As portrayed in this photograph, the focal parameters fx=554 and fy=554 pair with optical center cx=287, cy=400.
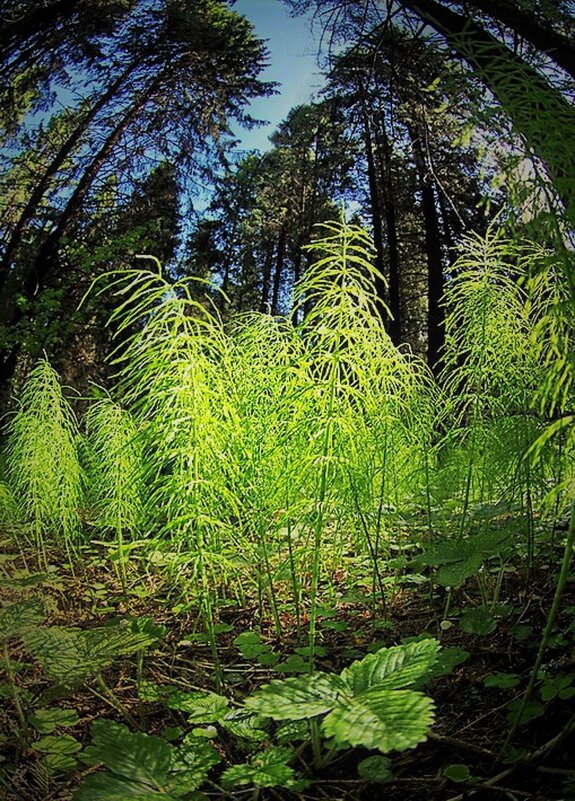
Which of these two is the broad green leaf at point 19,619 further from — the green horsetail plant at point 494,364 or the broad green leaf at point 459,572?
the green horsetail plant at point 494,364

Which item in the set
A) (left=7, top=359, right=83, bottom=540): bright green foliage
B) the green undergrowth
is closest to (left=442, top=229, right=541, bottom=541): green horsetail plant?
the green undergrowth

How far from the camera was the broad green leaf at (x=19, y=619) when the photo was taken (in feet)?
3.62

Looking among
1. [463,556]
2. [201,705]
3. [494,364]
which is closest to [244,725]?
[201,705]

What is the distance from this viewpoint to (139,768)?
2.72 feet

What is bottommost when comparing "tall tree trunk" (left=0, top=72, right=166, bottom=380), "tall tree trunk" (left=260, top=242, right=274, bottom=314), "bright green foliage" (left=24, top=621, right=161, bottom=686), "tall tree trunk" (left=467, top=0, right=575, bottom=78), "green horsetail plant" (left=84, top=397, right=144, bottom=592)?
"bright green foliage" (left=24, top=621, right=161, bottom=686)

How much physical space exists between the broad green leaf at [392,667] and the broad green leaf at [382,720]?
0.04m

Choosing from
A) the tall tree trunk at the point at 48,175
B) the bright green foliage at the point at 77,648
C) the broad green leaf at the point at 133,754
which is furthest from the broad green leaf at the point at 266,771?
the tall tree trunk at the point at 48,175

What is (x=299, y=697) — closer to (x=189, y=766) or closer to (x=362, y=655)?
(x=189, y=766)

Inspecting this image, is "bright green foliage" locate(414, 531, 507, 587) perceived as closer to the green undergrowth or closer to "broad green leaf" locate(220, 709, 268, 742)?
the green undergrowth

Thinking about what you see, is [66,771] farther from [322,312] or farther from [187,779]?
[322,312]

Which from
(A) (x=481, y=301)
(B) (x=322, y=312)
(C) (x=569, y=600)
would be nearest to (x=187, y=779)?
(B) (x=322, y=312)

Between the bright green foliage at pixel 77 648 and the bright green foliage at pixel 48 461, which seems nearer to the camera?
the bright green foliage at pixel 77 648

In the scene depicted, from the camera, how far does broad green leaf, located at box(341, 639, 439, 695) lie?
0.79 meters

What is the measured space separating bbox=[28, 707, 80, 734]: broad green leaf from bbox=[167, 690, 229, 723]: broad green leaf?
0.21 metres
